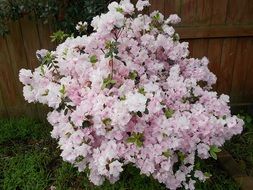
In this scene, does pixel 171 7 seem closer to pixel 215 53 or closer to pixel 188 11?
pixel 188 11

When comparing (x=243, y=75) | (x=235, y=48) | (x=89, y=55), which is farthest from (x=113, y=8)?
(x=243, y=75)

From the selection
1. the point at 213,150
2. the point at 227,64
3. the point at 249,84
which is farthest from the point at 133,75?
the point at 249,84

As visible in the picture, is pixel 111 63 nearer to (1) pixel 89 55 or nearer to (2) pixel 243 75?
(1) pixel 89 55

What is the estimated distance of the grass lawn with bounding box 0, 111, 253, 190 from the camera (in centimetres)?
259

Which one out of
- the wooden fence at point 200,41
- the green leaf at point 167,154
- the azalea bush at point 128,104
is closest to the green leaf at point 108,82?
the azalea bush at point 128,104

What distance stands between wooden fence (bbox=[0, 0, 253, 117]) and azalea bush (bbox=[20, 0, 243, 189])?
946 mm

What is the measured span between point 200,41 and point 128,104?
1.80m

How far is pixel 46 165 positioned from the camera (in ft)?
9.61

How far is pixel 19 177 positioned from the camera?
277 centimetres

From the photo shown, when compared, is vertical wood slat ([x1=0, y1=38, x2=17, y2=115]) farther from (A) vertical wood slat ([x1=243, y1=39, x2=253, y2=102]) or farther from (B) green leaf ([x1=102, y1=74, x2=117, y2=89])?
(A) vertical wood slat ([x1=243, y1=39, x2=253, y2=102])

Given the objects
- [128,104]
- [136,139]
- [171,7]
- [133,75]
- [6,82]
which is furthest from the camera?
[6,82]

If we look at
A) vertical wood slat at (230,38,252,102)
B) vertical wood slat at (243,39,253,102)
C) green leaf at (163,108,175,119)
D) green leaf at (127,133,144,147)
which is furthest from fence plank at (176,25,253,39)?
green leaf at (127,133,144,147)

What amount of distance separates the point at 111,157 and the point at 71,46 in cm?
85

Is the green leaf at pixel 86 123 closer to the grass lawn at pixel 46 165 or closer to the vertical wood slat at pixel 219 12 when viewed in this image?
the grass lawn at pixel 46 165
